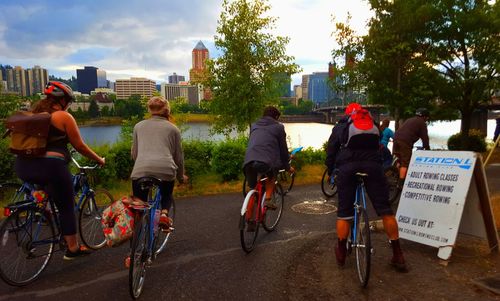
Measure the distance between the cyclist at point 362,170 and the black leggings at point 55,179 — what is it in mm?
3034

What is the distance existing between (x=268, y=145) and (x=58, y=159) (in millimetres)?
2586

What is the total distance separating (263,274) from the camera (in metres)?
4.16

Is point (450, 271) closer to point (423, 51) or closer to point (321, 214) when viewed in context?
point (321, 214)

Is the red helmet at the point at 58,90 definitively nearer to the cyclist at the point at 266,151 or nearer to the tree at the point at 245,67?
the cyclist at the point at 266,151

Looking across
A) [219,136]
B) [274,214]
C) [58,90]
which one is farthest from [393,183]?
[219,136]

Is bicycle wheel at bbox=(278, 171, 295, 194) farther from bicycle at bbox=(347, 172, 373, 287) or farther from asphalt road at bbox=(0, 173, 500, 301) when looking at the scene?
bicycle at bbox=(347, 172, 373, 287)

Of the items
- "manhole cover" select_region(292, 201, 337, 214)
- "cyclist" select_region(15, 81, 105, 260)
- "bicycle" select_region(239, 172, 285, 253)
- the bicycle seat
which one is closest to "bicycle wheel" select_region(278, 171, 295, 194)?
"manhole cover" select_region(292, 201, 337, 214)

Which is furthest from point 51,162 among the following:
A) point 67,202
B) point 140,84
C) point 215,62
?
point 140,84

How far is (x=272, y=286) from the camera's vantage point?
3.85m

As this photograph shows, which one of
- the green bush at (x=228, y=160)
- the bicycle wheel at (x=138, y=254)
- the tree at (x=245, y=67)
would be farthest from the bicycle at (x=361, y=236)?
the tree at (x=245, y=67)

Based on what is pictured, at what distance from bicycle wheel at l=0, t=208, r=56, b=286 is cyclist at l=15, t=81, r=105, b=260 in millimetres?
197

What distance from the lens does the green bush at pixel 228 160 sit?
392 inches

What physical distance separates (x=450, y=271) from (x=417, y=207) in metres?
0.99

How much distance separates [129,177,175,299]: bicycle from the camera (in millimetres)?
3377
